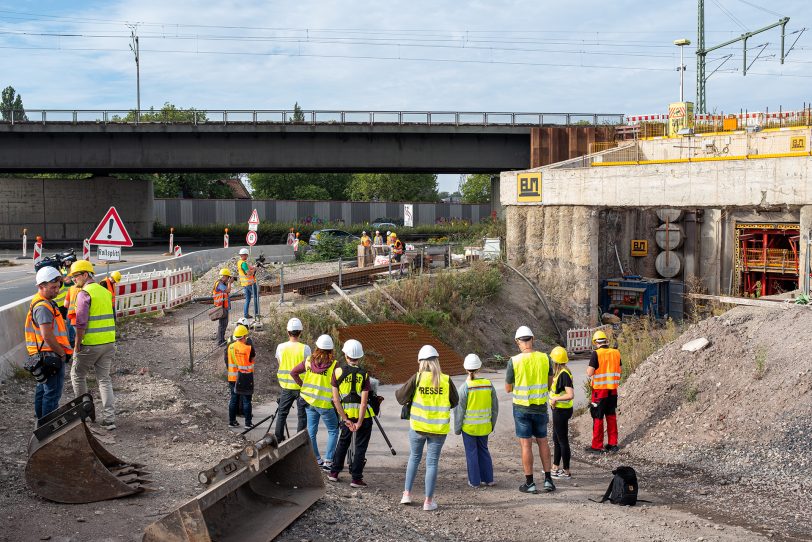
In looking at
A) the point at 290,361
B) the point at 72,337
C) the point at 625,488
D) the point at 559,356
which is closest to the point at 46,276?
the point at 72,337

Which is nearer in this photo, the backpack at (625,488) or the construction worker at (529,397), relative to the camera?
the backpack at (625,488)

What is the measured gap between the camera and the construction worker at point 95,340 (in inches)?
401

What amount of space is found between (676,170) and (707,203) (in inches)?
55.3

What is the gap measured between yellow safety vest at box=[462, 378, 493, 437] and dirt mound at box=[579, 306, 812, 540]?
2.83 metres

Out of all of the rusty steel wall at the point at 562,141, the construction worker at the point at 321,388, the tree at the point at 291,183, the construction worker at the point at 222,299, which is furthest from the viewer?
the tree at the point at 291,183

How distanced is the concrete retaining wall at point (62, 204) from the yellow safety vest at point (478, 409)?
49.3 meters

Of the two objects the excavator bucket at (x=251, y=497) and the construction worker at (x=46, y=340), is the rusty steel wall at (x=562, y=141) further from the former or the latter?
the excavator bucket at (x=251, y=497)

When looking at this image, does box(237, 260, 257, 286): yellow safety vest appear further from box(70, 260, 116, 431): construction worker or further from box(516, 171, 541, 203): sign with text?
box(516, 171, 541, 203): sign with text

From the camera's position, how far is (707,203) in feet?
76.1

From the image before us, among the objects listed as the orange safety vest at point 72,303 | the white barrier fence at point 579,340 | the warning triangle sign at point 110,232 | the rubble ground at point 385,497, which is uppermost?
the warning triangle sign at point 110,232

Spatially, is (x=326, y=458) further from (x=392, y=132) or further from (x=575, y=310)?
(x=392, y=132)

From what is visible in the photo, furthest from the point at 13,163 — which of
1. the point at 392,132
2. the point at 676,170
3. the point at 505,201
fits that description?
the point at 676,170

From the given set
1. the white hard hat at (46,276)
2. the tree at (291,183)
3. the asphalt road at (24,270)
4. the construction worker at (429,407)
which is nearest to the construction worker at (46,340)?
the white hard hat at (46,276)

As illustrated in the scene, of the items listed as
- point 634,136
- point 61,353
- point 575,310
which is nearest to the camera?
point 61,353
